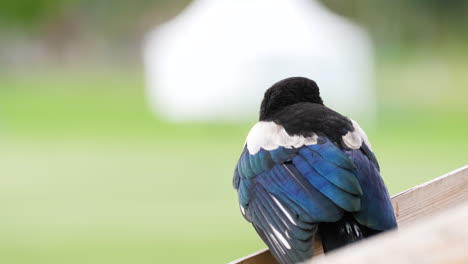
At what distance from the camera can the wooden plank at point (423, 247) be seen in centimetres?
59

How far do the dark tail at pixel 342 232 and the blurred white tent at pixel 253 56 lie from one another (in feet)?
34.4

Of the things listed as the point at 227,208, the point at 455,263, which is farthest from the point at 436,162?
the point at 455,263

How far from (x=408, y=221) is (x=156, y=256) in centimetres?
401

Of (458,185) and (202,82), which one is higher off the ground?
(458,185)

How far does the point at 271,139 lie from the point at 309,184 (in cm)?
24

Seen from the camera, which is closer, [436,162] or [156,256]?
[156,256]

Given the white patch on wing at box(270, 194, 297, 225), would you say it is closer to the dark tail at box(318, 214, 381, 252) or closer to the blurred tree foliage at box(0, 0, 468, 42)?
the dark tail at box(318, 214, 381, 252)

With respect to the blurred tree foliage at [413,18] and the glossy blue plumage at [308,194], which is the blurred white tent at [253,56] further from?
the glossy blue plumage at [308,194]

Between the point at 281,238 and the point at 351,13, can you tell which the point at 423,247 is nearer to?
the point at 281,238

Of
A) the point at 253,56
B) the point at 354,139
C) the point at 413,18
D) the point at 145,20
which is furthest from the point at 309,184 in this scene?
the point at 145,20

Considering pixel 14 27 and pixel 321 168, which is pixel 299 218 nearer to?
pixel 321 168

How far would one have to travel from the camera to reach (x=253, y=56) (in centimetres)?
1324

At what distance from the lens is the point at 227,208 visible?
7098 millimetres

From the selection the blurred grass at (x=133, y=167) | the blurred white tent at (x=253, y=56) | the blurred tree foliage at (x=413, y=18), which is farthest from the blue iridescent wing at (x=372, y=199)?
the blurred tree foliage at (x=413, y=18)
